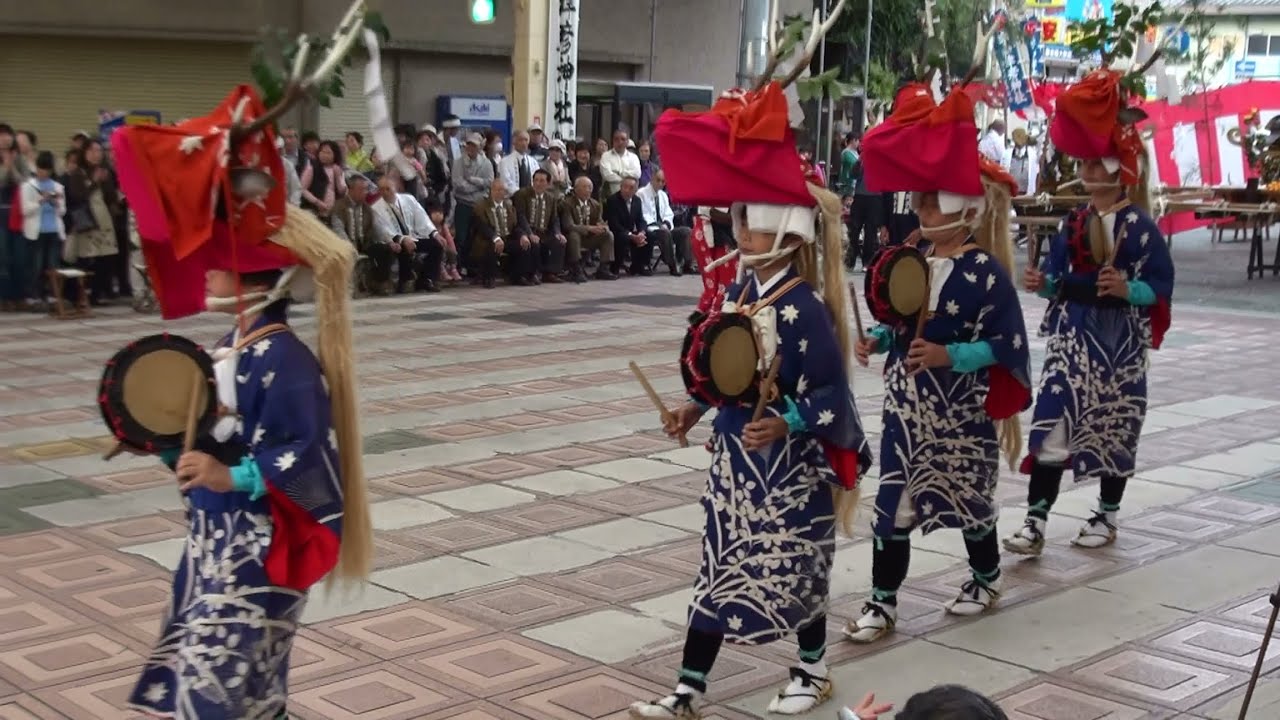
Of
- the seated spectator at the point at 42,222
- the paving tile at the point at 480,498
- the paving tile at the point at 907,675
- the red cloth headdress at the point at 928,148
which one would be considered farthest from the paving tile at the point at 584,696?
the seated spectator at the point at 42,222

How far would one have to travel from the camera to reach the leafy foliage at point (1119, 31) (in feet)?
22.9

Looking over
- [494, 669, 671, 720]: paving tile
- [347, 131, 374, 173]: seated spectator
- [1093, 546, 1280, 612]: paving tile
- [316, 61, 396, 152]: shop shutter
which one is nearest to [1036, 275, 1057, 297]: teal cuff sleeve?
[1093, 546, 1280, 612]: paving tile

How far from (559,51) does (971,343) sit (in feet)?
45.4

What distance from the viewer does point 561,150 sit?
55.6 ft

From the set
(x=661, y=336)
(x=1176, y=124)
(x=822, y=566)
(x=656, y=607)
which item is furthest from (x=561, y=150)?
(x=822, y=566)

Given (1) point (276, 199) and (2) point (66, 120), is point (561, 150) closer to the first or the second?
(2) point (66, 120)

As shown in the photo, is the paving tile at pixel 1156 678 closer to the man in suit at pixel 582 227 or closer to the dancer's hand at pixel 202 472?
the dancer's hand at pixel 202 472

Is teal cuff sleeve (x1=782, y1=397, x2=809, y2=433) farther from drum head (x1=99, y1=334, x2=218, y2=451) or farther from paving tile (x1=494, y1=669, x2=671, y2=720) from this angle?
drum head (x1=99, y1=334, x2=218, y2=451)

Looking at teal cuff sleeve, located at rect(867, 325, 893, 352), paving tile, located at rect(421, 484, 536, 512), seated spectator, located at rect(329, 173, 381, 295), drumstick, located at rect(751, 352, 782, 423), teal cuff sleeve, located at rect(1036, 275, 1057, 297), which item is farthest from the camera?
seated spectator, located at rect(329, 173, 381, 295)

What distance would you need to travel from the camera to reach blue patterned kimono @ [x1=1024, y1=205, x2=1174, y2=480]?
6.28 m

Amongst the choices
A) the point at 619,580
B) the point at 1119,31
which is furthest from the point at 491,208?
the point at 619,580

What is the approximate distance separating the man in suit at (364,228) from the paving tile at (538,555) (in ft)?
27.8

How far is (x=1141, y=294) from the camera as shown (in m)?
6.18

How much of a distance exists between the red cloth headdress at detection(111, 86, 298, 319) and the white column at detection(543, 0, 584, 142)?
47.9ft
